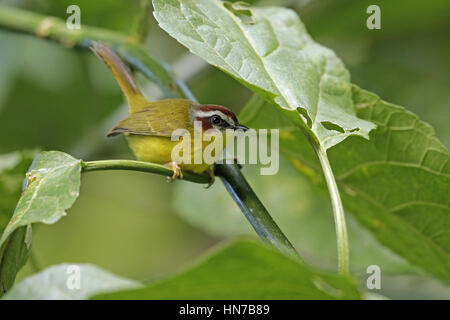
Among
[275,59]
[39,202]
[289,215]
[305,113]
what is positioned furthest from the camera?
[289,215]

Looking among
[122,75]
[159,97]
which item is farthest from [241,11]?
[159,97]

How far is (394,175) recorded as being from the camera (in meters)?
2.17

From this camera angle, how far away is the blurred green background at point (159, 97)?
138 inches

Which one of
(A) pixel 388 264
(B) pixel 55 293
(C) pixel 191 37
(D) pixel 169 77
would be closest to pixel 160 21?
(C) pixel 191 37

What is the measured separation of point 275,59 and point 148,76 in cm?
72

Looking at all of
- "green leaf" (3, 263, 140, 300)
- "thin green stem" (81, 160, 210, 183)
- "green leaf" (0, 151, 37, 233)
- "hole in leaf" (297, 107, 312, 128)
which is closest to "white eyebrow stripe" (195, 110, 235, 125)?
"green leaf" (0, 151, 37, 233)

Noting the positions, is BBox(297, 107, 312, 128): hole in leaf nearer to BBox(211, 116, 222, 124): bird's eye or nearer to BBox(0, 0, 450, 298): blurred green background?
BBox(211, 116, 222, 124): bird's eye

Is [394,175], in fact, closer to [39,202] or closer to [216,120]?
[216,120]

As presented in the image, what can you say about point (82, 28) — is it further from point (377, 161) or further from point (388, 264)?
point (388, 264)

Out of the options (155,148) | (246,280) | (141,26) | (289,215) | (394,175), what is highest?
(141,26)

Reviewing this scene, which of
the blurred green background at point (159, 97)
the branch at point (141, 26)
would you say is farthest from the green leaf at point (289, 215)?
the branch at point (141, 26)

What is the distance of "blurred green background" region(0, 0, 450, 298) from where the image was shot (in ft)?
11.5

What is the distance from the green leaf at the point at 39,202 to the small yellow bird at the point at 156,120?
1235 mm

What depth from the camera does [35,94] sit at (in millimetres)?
4367
